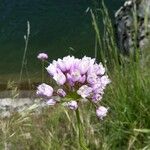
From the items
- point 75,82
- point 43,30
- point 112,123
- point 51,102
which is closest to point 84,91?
point 75,82

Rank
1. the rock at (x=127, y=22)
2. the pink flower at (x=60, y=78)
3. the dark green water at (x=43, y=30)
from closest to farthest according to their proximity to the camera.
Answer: the pink flower at (x=60, y=78) < the rock at (x=127, y=22) < the dark green water at (x=43, y=30)

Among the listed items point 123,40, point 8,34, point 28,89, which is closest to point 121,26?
point 123,40

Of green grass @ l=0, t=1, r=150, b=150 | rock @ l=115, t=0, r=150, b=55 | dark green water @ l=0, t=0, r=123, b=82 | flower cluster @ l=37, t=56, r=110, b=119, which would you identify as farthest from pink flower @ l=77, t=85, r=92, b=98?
dark green water @ l=0, t=0, r=123, b=82

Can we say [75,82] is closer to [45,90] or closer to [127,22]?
[45,90]

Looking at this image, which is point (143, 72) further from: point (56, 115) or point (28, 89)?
point (28, 89)

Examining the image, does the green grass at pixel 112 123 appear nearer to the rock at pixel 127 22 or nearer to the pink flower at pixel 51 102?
the pink flower at pixel 51 102

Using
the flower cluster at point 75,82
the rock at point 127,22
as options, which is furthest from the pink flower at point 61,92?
the rock at point 127,22
